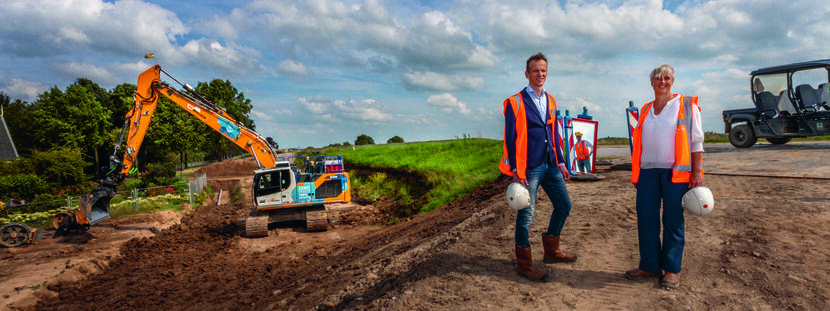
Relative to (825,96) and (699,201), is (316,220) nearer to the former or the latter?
(699,201)

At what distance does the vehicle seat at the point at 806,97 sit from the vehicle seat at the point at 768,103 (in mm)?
546

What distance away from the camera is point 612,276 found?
389cm

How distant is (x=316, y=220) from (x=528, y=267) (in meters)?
9.57

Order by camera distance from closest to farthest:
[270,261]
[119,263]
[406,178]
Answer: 1. [270,261]
2. [119,263]
3. [406,178]

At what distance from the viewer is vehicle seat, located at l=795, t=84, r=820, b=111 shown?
1231 centimetres

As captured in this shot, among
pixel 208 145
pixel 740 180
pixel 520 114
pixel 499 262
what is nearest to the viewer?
pixel 520 114

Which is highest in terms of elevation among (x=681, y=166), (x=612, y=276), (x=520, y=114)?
(x=520, y=114)

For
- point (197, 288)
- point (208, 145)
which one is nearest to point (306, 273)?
point (197, 288)

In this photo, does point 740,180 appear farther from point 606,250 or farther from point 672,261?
point 672,261

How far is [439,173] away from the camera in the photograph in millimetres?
15133

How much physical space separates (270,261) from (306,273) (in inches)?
86.5

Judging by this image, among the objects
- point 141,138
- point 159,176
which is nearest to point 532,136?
point 141,138

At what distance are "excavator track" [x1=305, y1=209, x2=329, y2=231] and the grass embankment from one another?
9.27 feet

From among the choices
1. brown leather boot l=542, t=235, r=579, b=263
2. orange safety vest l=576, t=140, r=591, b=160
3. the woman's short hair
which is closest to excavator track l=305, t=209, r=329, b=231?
orange safety vest l=576, t=140, r=591, b=160
